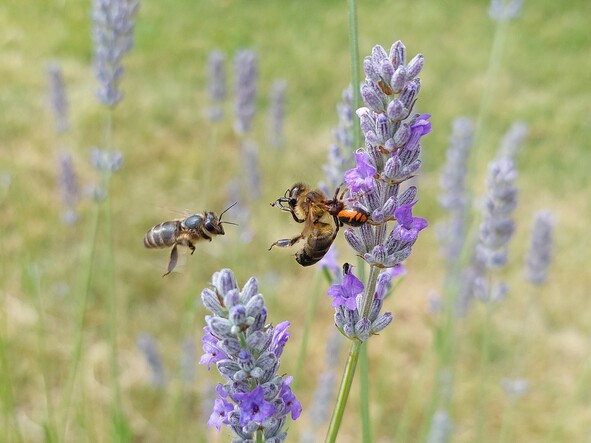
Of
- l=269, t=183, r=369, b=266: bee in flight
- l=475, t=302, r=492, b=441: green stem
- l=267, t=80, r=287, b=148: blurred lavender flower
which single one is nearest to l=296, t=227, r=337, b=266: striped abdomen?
l=269, t=183, r=369, b=266: bee in flight

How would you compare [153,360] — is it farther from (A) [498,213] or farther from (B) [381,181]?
(B) [381,181]

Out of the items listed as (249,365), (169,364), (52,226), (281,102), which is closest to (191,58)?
(52,226)

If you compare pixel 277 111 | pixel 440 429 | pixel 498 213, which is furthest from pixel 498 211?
pixel 277 111

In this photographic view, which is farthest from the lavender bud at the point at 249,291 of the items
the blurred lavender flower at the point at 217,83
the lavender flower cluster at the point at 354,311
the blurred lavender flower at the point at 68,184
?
the blurred lavender flower at the point at 68,184

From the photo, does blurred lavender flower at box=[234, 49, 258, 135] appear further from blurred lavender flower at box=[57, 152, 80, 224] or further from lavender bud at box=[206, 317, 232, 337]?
lavender bud at box=[206, 317, 232, 337]

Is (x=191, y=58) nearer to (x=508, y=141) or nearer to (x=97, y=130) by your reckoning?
(x=97, y=130)

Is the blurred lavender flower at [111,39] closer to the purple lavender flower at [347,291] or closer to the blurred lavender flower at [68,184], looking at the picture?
the blurred lavender flower at [68,184]
